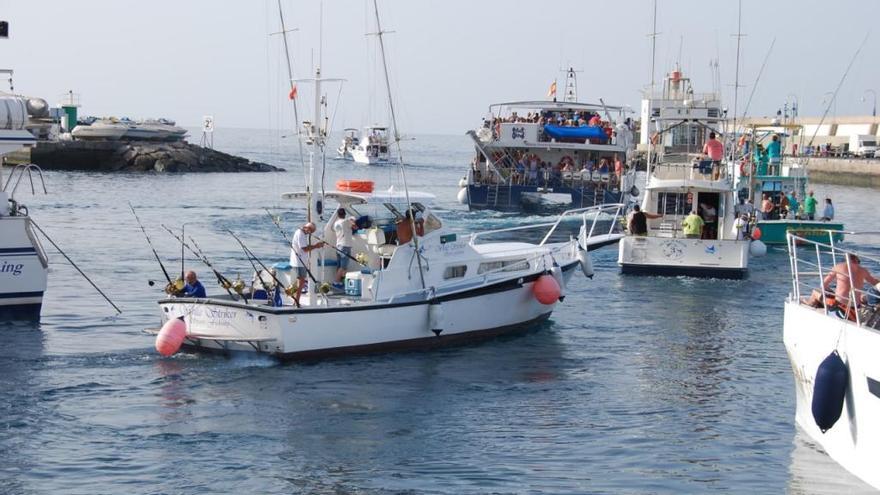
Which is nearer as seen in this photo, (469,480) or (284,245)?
(469,480)

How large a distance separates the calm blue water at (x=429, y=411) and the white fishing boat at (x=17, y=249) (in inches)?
20.9

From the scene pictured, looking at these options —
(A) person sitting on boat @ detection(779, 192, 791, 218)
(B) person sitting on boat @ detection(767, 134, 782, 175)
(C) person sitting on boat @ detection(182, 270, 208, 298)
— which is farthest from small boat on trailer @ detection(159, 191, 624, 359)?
(B) person sitting on boat @ detection(767, 134, 782, 175)

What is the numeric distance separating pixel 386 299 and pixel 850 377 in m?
9.25

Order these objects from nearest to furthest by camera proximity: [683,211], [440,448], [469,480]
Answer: [469,480]
[440,448]
[683,211]

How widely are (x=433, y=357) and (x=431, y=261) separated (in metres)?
1.77

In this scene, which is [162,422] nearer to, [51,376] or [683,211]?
[51,376]

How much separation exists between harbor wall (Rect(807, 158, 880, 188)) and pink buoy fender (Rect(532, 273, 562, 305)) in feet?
223

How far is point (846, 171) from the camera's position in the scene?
297 ft

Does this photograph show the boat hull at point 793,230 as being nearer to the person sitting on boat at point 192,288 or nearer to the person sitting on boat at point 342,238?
the person sitting on boat at point 342,238

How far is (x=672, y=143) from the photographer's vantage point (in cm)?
4203

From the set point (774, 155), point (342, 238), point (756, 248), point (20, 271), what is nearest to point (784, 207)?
point (774, 155)

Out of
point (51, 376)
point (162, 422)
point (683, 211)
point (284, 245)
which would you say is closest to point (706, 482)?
point (162, 422)

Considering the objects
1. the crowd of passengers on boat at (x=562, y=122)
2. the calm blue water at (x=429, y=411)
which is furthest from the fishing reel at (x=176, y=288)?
the crowd of passengers on boat at (x=562, y=122)

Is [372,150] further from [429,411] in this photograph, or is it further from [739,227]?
[429,411]
